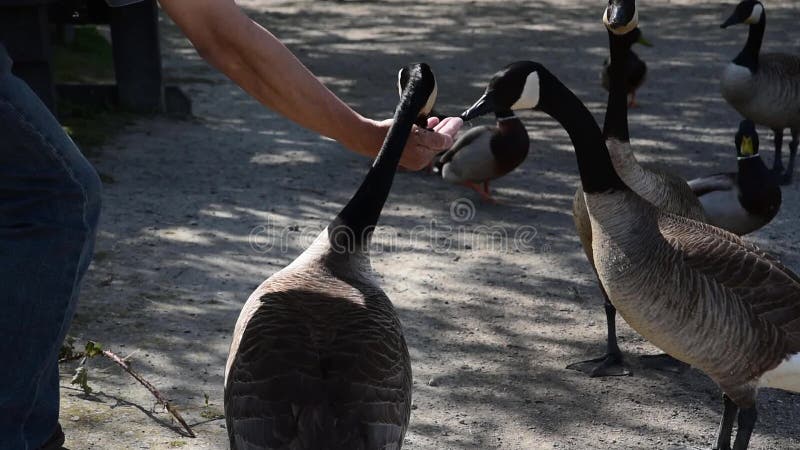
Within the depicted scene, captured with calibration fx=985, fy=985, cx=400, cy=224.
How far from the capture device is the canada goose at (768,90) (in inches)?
263

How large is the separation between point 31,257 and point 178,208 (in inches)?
145

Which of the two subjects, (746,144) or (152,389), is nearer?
(152,389)

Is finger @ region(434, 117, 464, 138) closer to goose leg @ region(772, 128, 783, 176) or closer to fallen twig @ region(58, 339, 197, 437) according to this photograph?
fallen twig @ region(58, 339, 197, 437)

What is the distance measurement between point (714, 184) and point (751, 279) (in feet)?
5.88

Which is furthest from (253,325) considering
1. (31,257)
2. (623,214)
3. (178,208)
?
(178,208)

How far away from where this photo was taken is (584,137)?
11.6ft

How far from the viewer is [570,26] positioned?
11023 millimetres

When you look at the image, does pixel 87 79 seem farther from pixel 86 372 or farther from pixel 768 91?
pixel 768 91

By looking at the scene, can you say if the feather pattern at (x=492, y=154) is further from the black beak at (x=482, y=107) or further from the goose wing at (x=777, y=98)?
the black beak at (x=482, y=107)

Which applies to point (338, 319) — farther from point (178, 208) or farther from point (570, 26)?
point (570, 26)

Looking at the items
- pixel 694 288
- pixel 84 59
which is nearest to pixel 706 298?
pixel 694 288

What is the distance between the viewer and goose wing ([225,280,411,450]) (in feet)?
7.65

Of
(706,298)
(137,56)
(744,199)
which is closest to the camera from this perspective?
(706,298)

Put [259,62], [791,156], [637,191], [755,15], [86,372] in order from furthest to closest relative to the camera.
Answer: [755,15]
[791,156]
[637,191]
[86,372]
[259,62]
